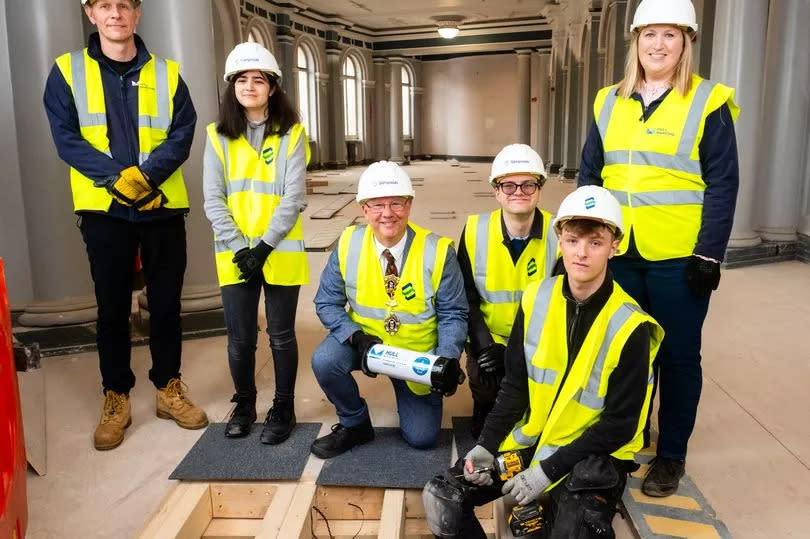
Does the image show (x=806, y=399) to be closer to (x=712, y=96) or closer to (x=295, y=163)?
(x=712, y=96)

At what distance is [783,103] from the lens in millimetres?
6684

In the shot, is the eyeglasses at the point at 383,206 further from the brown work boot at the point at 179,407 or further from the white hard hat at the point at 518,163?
the brown work boot at the point at 179,407

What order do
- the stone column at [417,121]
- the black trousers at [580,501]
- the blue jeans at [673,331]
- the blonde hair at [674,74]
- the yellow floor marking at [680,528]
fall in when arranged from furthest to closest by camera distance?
the stone column at [417,121] → the blue jeans at [673,331] → the blonde hair at [674,74] → the yellow floor marking at [680,528] → the black trousers at [580,501]

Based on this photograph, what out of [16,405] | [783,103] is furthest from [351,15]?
[16,405]

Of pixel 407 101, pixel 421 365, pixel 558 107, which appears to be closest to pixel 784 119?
pixel 421 365

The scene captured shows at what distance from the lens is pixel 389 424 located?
319 cm

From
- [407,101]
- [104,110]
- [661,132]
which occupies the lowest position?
[661,132]

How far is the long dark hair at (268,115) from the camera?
111 inches

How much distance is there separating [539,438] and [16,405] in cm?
157

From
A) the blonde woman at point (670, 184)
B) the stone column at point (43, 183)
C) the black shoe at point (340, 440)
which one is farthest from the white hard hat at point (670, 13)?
the stone column at point (43, 183)

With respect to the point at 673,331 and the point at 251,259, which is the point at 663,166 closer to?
the point at 673,331

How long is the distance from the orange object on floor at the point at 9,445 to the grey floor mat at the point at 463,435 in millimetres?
1589

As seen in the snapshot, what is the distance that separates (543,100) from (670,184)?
1954cm

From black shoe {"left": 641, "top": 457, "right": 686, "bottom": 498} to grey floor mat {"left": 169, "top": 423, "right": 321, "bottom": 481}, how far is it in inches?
51.1
